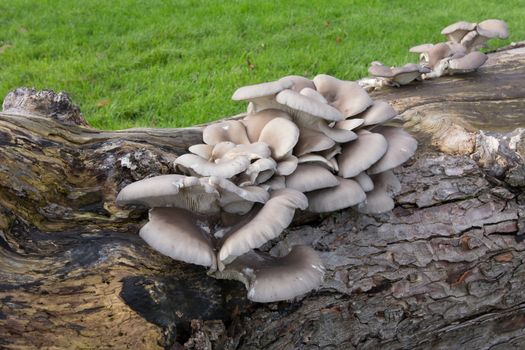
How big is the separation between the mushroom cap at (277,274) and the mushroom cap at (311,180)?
0.28m

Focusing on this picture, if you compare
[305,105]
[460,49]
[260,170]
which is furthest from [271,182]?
[460,49]

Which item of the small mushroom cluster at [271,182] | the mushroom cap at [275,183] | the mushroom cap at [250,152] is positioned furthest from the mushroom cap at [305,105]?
the mushroom cap at [275,183]

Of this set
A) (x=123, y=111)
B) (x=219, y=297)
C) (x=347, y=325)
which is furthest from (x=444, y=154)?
(x=123, y=111)

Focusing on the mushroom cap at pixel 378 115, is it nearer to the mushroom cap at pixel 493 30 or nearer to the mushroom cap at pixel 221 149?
the mushroom cap at pixel 221 149

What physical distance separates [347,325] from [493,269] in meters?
0.84

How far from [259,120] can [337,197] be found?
1.93ft

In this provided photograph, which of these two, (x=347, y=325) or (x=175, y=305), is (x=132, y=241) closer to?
(x=175, y=305)

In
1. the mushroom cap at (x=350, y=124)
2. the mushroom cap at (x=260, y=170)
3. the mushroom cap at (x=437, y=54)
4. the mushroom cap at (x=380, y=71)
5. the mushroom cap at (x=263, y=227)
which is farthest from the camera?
the mushroom cap at (x=437, y=54)

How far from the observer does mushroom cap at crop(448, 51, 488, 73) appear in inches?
144

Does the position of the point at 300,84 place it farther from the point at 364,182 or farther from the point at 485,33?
the point at 485,33

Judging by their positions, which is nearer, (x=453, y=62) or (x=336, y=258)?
(x=336, y=258)

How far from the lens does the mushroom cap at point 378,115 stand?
8.52 ft

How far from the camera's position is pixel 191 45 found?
758 cm

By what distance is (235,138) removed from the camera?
2592 millimetres
